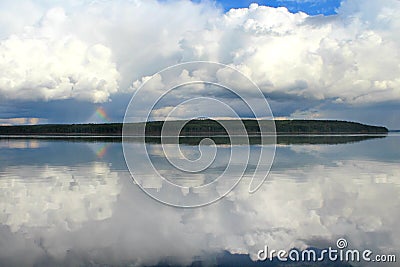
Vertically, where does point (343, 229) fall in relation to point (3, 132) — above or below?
below

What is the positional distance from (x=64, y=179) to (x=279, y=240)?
1154 cm

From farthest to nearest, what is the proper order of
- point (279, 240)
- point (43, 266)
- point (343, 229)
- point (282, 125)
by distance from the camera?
point (282, 125)
point (343, 229)
point (279, 240)
point (43, 266)

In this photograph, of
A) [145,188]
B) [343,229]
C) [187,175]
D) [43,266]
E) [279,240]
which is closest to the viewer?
[43,266]

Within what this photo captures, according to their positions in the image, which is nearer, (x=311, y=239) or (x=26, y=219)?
(x=311, y=239)

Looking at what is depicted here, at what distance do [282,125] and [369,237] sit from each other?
12950 cm

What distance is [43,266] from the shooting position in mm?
7715

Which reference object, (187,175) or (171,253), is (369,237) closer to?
(171,253)

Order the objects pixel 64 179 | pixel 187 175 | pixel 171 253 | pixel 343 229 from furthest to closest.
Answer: pixel 187 175, pixel 64 179, pixel 343 229, pixel 171 253

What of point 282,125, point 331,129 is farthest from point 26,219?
point 331,129

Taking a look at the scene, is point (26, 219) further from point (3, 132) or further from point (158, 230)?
point (3, 132)

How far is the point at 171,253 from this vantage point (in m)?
8.37

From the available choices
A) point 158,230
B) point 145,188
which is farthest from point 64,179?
point 158,230

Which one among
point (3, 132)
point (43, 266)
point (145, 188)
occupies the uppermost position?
point (3, 132)

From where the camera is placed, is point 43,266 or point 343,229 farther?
point 343,229
